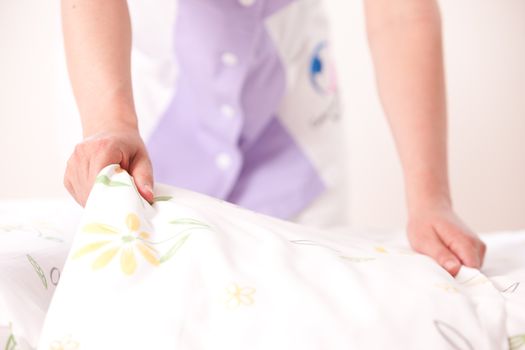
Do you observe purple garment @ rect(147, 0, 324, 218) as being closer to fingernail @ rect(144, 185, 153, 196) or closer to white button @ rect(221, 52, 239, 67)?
white button @ rect(221, 52, 239, 67)

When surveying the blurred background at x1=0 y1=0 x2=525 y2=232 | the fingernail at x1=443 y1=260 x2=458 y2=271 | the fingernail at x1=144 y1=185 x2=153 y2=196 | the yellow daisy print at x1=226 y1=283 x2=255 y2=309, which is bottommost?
the blurred background at x1=0 y1=0 x2=525 y2=232

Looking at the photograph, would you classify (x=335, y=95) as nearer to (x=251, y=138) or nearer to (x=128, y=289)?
(x=251, y=138)

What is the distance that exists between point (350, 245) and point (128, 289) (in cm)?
23

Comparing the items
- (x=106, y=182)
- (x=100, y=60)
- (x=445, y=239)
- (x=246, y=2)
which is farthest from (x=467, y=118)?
(x=106, y=182)

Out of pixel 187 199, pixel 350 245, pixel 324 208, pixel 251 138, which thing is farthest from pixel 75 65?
pixel 324 208

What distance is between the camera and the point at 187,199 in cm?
62

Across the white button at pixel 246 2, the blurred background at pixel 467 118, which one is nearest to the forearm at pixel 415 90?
the white button at pixel 246 2

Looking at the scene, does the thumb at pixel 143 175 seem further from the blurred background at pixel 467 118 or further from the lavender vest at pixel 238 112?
the blurred background at pixel 467 118

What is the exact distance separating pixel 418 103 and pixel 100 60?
0.38m

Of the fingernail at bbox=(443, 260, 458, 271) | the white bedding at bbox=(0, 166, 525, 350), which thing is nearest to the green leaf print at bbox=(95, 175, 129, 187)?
the white bedding at bbox=(0, 166, 525, 350)

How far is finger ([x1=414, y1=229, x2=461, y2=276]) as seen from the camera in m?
0.65

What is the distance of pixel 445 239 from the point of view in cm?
73

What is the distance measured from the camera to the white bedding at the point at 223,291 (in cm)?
44

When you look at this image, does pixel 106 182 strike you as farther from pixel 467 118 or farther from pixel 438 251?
pixel 467 118
